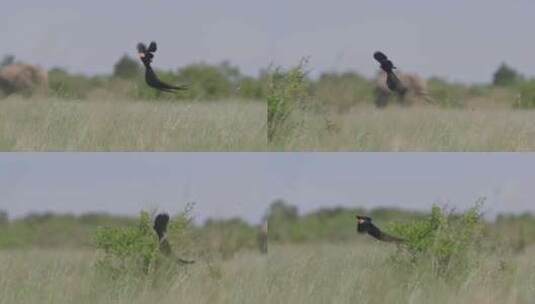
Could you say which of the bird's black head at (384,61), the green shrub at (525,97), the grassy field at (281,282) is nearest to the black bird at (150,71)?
the grassy field at (281,282)

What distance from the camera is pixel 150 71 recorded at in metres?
14.9

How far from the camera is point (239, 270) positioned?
14273 millimetres

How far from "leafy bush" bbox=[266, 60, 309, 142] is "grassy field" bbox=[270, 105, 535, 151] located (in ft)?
0.25

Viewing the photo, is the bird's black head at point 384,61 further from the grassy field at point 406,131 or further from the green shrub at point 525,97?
the green shrub at point 525,97

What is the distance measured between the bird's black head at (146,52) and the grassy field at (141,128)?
40cm

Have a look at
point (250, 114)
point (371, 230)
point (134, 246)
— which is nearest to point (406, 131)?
point (371, 230)

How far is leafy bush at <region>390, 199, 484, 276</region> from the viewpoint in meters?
14.5

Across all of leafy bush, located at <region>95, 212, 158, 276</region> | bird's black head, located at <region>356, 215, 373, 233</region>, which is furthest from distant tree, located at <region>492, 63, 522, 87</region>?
leafy bush, located at <region>95, 212, 158, 276</region>

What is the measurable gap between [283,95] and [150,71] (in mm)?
1256

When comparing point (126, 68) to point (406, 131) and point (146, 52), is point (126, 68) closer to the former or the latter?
point (146, 52)

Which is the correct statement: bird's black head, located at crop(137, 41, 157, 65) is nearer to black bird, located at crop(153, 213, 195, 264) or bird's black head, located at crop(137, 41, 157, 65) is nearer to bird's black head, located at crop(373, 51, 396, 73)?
black bird, located at crop(153, 213, 195, 264)

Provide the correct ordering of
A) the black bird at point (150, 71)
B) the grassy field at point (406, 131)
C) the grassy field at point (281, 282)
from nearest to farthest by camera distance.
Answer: the grassy field at point (281, 282) → the grassy field at point (406, 131) → the black bird at point (150, 71)

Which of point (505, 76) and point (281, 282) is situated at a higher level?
point (505, 76)

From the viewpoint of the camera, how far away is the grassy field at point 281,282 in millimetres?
13820
